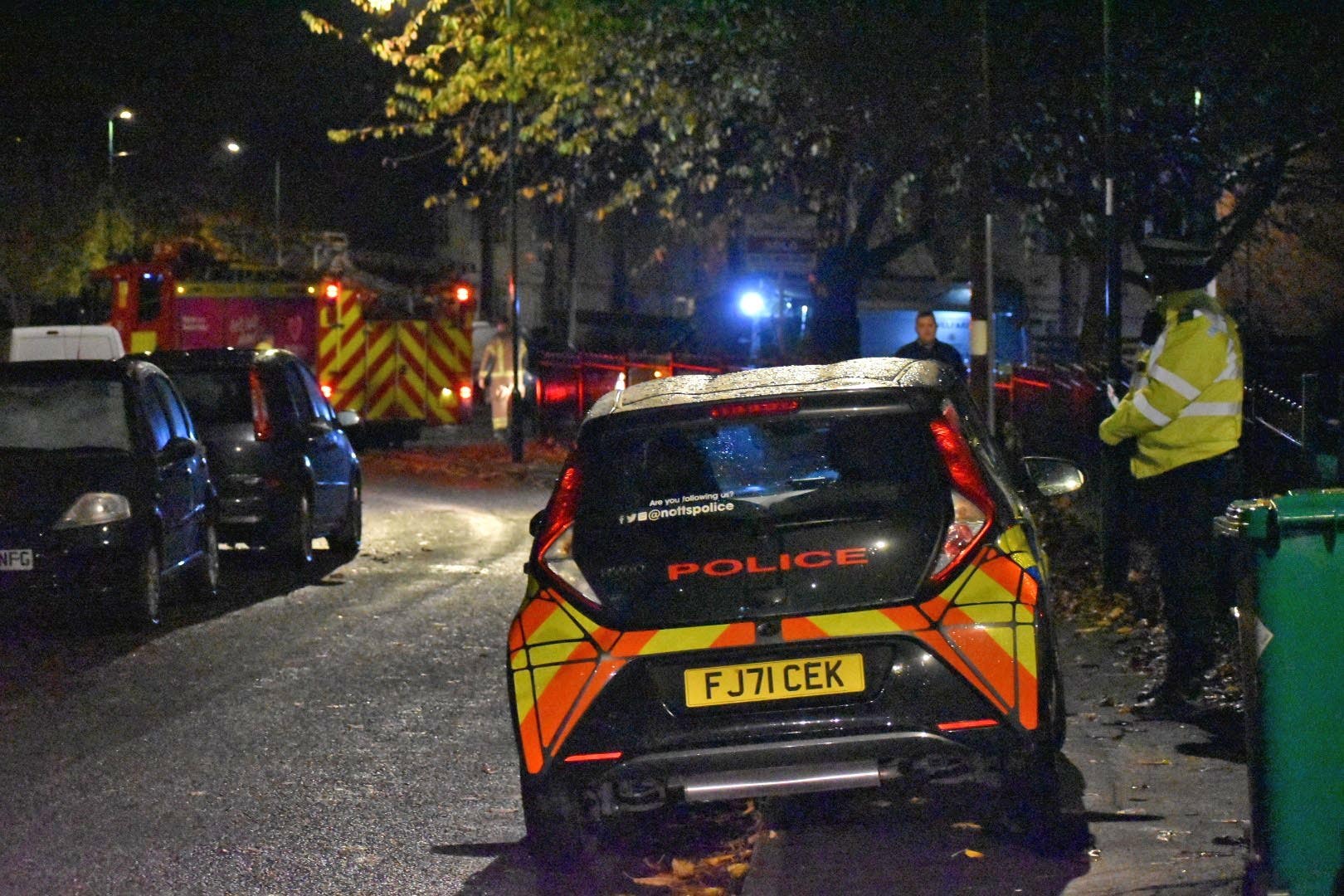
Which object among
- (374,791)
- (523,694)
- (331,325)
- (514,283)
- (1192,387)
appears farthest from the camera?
(331,325)

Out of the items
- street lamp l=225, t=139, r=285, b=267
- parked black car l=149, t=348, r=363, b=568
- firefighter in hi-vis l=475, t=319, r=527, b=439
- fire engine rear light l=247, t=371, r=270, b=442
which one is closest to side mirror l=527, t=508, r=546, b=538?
parked black car l=149, t=348, r=363, b=568

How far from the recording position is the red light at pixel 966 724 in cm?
530

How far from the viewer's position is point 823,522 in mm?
5473

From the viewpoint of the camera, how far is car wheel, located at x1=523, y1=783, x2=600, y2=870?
5.59 meters

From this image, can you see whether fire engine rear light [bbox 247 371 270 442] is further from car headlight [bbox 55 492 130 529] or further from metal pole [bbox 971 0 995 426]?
metal pole [bbox 971 0 995 426]

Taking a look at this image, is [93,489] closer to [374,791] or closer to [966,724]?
[374,791]

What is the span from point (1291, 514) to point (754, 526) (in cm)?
163

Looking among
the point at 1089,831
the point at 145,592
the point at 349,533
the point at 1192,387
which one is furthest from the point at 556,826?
the point at 349,533

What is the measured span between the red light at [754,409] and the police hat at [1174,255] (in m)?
2.81

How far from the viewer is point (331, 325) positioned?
2727 cm

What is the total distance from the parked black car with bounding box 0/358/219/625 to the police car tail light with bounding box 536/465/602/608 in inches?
225

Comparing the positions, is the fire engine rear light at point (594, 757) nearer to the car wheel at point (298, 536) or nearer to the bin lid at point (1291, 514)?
the bin lid at point (1291, 514)

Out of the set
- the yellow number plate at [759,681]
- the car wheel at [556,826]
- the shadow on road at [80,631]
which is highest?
the yellow number plate at [759,681]

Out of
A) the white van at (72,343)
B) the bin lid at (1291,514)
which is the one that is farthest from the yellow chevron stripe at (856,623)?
the white van at (72,343)
